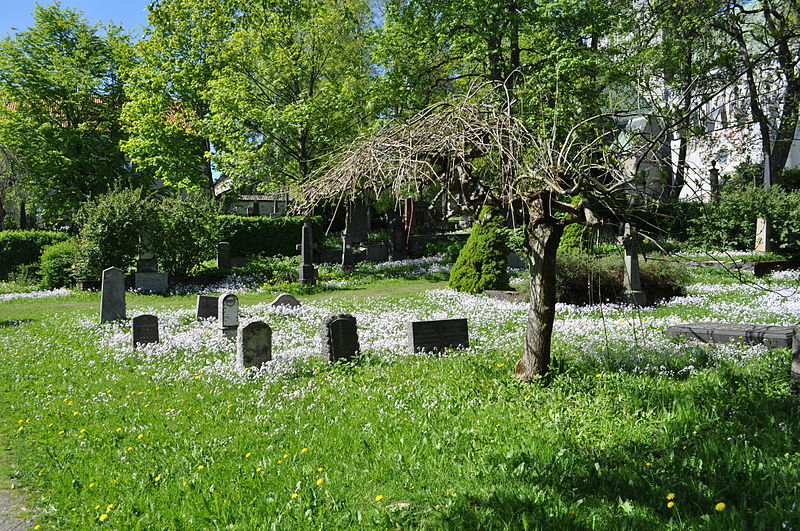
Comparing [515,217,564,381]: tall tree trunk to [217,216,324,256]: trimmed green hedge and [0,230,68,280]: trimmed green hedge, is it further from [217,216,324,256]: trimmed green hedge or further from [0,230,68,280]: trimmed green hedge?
[0,230,68,280]: trimmed green hedge

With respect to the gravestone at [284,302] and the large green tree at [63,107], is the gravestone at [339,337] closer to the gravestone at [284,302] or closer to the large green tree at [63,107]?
the gravestone at [284,302]

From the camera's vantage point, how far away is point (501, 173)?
6.00 metres

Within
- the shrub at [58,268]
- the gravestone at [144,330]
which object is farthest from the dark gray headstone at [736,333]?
the shrub at [58,268]

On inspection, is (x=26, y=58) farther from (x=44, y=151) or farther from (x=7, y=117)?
(x=44, y=151)

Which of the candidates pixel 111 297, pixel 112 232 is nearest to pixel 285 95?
pixel 112 232

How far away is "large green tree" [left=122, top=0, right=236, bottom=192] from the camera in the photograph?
27531 mm

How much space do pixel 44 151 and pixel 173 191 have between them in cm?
685

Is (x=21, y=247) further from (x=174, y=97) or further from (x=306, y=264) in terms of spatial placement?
(x=306, y=264)

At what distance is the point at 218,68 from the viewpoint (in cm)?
2861

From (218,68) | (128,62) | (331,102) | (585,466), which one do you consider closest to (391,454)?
(585,466)

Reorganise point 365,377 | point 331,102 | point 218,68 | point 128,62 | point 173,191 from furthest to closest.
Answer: point 173,191 → point 128,62 → point 218,68 → point 331,102 → point 365,377

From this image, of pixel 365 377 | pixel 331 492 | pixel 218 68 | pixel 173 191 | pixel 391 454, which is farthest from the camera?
pixel 173 191

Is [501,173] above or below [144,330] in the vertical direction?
above

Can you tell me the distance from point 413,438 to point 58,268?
21.3 metres
